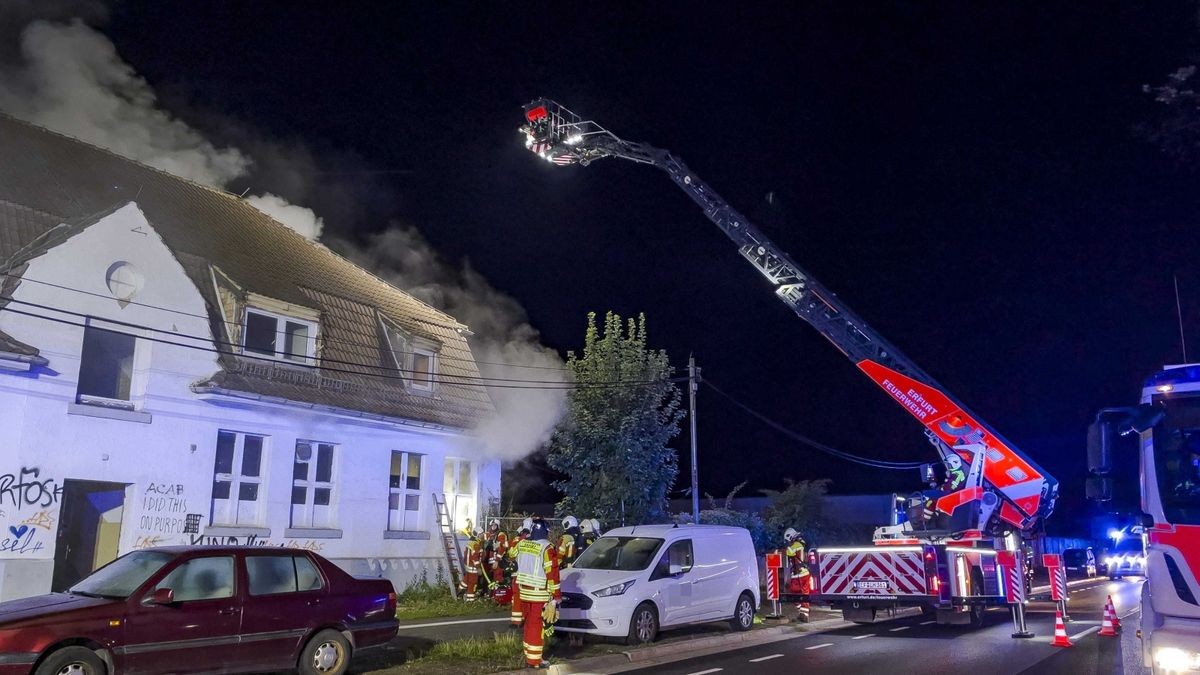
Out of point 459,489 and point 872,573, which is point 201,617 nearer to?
point 872,573

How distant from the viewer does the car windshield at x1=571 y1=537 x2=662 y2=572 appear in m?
12.6

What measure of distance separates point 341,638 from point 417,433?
30.6 ft

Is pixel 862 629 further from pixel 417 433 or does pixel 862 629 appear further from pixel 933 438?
pixel 417 433

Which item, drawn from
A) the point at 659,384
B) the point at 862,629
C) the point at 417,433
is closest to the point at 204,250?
the point at 417,433

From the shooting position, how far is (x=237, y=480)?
49.5 feet

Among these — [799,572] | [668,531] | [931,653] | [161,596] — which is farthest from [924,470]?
[161,596]

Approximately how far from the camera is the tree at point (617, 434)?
2098 cm

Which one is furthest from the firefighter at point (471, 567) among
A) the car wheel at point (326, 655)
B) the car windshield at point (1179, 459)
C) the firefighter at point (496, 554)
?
the car windshield at point (1179, 459)

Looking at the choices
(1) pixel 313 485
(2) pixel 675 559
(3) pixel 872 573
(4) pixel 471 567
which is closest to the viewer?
(2) pixel 675 559

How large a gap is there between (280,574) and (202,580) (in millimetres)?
779

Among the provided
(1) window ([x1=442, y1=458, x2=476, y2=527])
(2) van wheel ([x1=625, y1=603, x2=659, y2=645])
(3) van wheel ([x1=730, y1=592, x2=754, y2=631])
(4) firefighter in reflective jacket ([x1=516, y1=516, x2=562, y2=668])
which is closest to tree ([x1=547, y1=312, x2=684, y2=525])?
(1) window ([x1=442, y1=458, x2=476, y2=527])

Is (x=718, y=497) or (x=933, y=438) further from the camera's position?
(x=718, y=497)

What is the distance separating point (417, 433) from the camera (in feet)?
60.0

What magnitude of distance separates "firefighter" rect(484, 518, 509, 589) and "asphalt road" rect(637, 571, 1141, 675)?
19.1 feet
